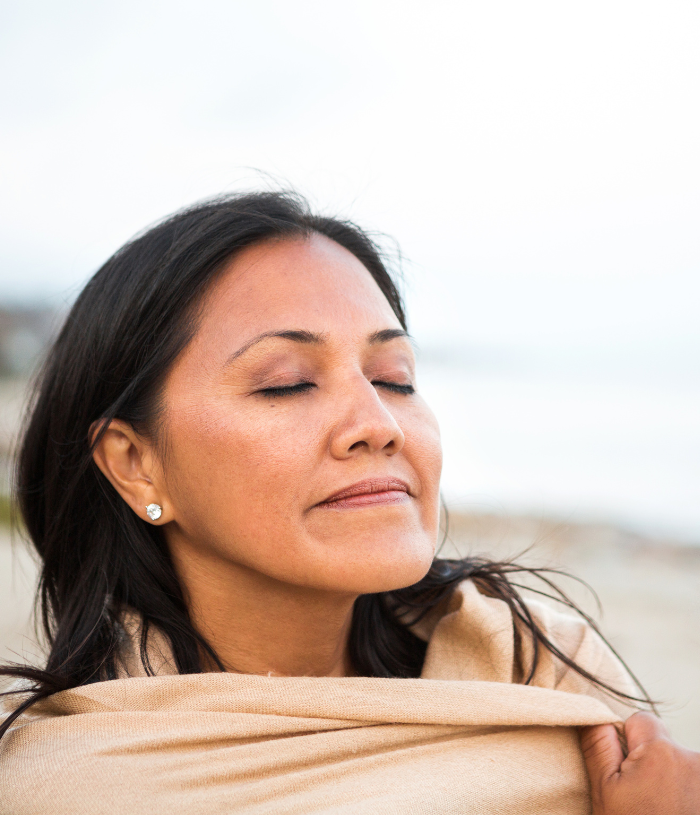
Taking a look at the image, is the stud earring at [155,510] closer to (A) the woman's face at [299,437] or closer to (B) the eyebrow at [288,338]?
(A) the woman's face at [299,437]

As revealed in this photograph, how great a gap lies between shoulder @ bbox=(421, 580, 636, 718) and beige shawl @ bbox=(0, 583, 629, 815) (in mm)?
159

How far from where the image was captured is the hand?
6.04 feet

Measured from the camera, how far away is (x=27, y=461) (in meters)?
2.48

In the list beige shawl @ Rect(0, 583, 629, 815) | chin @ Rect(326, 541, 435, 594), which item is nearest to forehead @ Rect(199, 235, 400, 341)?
chin @ Rect(326, 541, 435, 594)

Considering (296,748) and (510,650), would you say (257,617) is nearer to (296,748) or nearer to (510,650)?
(296,748)

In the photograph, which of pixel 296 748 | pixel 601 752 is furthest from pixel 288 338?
pixel 601 752

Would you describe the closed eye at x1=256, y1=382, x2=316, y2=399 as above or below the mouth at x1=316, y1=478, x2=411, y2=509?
above

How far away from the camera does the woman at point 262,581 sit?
5.83 ft

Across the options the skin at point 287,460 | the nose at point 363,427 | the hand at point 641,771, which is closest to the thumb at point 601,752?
the hand at point 641,771

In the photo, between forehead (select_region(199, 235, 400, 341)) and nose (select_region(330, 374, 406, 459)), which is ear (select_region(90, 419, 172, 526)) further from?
nose (select_region(330, 374, 406, 459))

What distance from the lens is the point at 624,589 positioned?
8.05m

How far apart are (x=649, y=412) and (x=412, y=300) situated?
17.7 m

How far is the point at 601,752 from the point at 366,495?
3.26 feet

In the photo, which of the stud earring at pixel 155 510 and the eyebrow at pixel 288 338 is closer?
the eyebrow at pixel 288 338
